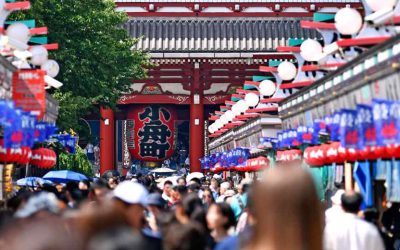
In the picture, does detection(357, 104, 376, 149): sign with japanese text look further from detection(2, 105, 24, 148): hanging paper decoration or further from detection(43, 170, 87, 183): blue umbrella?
detection(43, 170, 87, 183): blue umbrella

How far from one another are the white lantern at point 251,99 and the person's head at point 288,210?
88.1ft

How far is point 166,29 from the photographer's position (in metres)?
52.8

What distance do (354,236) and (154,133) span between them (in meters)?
45.3

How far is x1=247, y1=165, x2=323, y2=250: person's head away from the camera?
15.2 feet

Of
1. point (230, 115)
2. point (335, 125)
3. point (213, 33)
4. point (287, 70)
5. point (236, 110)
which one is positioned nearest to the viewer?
point (335, 125)

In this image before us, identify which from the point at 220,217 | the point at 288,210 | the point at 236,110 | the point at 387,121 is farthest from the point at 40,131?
the point at 288,210

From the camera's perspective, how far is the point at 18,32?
19.8 meters

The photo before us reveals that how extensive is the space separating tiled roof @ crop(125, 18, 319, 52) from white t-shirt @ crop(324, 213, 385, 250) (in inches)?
1621

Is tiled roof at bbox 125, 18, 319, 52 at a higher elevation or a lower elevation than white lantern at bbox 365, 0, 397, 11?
higher

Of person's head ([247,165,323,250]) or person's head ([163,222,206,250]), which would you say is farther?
person's head ([163,222,206,250])

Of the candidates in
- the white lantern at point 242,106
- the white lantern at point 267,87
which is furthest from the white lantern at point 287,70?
the white lantern at point 242,106

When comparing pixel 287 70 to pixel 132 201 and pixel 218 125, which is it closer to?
pixel 132 201

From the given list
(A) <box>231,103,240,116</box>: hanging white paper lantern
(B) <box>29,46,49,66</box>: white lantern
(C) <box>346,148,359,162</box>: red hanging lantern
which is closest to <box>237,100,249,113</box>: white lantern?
(A) <box>231,103,240,116</box>: hanging white paper lantern

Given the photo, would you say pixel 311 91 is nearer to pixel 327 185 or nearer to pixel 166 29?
pixel 327 185
